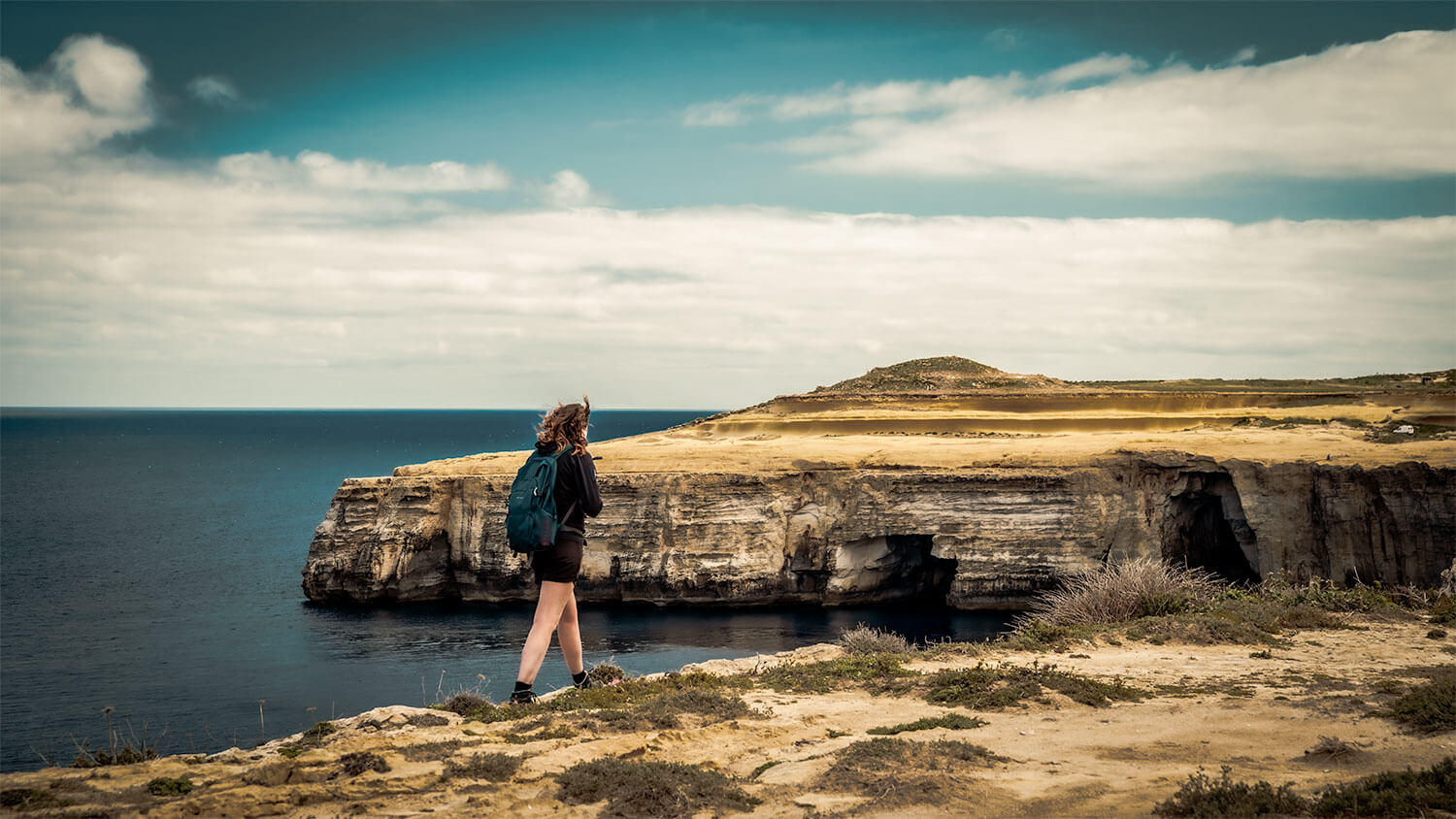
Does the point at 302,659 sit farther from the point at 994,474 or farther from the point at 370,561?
the point at 994,474

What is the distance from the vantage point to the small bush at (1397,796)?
598 cm

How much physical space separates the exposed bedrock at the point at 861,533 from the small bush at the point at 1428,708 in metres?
32.0

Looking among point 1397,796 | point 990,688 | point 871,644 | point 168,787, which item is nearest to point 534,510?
point 168,787

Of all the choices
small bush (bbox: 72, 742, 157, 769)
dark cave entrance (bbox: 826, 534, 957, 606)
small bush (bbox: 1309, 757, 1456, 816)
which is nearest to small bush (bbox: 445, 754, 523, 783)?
small bush (bbox: 72, 742, 157, 769)

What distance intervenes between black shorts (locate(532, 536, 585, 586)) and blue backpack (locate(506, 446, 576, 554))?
15 centimetres

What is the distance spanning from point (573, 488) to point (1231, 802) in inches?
241

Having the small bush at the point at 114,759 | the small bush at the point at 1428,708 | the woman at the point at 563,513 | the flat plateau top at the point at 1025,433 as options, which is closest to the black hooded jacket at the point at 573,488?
the woman at the point at 563,513

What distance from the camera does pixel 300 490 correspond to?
313 feet

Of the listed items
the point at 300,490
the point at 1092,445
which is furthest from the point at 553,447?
the point at 300,490

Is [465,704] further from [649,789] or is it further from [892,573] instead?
[892,573]

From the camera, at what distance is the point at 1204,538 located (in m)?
43.8

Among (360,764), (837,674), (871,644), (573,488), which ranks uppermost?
(573,488)

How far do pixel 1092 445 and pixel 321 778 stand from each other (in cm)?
4384

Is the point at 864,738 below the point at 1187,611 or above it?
above
